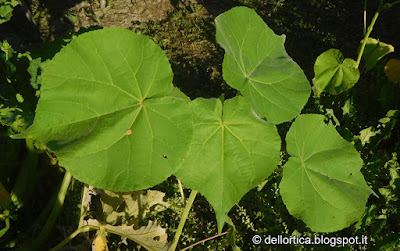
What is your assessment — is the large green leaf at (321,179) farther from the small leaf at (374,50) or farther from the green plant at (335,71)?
the small leaf at (374,50)

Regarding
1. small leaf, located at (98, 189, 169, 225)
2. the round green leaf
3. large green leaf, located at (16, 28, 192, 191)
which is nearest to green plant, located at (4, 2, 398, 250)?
large green leaf, located at (16, 28, 192, 191)

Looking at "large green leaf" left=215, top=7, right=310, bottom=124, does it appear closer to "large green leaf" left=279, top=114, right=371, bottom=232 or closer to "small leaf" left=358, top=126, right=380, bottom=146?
"large green leaf" left=279, top=114, right=371, bottom=232

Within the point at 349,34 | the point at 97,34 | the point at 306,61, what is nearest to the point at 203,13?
the point at 306,61

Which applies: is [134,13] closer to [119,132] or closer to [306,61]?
[306,61]

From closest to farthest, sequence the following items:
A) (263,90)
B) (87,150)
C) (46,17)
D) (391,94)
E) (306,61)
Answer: (87,150)
(263,90)
(391,94)
(306,61)
(46,17)

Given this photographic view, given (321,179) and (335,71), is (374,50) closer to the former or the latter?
(335,71)

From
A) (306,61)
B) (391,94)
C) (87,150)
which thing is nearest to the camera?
(87,150)

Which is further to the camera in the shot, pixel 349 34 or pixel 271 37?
pixel 349 34
